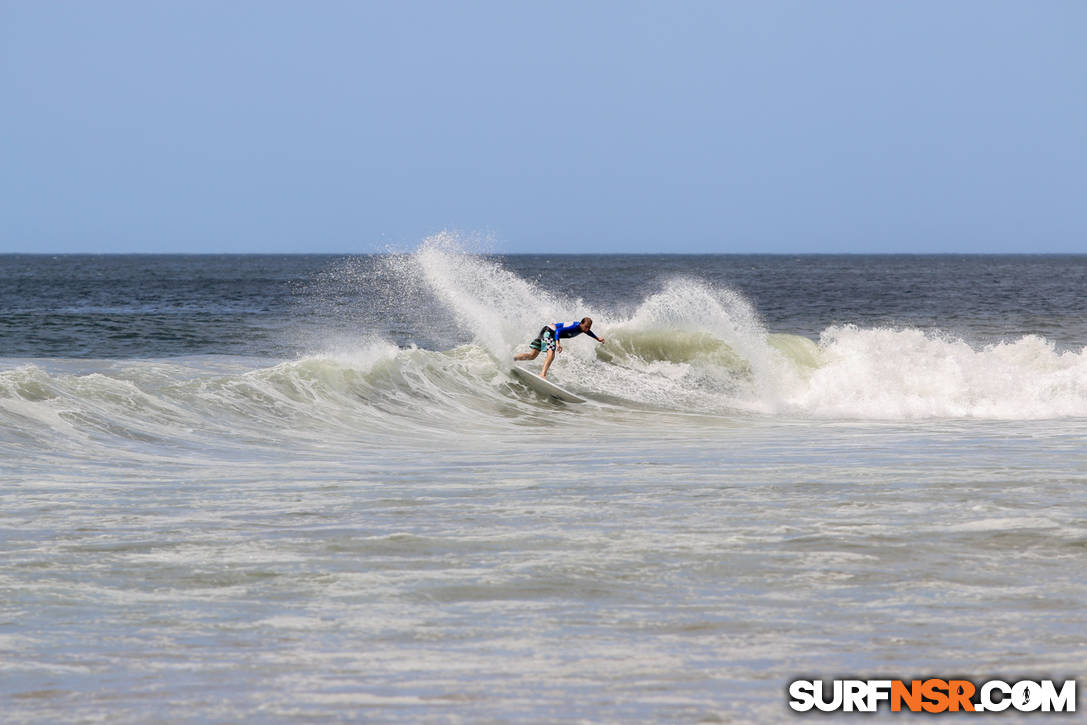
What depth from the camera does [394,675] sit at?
5.25 m

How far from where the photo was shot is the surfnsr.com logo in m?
4.86

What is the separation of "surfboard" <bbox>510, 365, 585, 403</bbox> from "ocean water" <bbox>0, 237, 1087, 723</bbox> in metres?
0.55

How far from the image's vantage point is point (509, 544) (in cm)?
782

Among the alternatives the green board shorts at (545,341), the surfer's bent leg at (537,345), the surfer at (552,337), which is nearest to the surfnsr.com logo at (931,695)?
the surfer at (552,337)

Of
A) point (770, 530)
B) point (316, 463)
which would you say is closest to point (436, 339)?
point (316, 463)

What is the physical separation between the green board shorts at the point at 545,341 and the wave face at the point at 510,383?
0.38 meters

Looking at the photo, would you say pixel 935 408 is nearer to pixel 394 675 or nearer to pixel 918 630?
pixel 918 630

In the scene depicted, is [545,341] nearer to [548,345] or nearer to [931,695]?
[548,345]

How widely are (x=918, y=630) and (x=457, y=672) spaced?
7.24ft

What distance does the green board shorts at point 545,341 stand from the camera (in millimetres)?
21422

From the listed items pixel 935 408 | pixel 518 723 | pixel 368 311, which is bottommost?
pixel 518 723

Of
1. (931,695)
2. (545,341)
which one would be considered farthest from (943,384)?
(931,695)

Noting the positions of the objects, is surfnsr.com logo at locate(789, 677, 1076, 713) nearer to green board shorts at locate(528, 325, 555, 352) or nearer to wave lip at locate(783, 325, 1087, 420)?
wave lip at locate(783, 325, 1087, 420)

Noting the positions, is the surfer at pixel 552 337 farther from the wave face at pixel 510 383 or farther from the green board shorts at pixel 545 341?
the wave face at pixel 510 383
